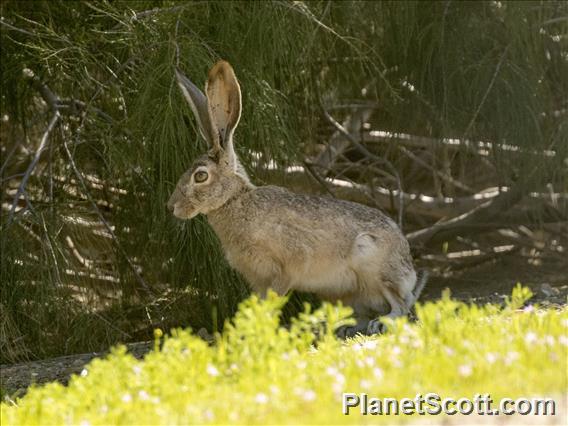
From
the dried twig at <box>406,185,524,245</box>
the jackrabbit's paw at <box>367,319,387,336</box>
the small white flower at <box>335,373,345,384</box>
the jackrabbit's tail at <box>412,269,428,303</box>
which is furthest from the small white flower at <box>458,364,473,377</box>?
the dried twig at <box>406,185,524,245</box>

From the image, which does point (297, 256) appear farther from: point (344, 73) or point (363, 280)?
point (344, 73)

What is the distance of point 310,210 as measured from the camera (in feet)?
20.6

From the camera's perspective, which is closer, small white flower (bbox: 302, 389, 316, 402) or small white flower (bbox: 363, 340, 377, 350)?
small white flower (bbox: 302, 389, 316, 402)

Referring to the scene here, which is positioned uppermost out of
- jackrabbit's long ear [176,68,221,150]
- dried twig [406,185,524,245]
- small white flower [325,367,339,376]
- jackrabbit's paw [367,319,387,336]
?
jackrabbit's long ear [176,68,221,150]

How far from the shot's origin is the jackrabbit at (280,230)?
242 inches

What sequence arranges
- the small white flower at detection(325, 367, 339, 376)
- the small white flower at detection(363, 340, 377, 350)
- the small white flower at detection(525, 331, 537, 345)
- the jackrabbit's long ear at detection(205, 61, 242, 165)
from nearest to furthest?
the small white flower at detection(325, 367, 339, 376) → the small white flower at detection(525, 331, 537, 345) → the small white flower at detection(363, 340, 377, 350) → the jackrabbit's long ear at detection(205, 61, 242, 165)

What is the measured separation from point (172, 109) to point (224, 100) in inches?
23.6

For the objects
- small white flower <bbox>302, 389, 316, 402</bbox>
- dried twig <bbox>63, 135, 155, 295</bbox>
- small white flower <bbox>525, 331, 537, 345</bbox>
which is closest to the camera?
small white flower <bbox>302, 389, 316, 402</bbox>

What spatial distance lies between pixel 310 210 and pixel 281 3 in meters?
1.59

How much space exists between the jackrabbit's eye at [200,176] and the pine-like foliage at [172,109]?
0.53 m

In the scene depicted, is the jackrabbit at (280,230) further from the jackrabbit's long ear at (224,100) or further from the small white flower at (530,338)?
the small white flower at (530,338)

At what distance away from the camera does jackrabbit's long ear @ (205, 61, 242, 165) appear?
19.5 ft

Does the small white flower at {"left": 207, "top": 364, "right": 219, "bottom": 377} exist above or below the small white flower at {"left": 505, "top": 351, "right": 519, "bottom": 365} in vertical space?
below

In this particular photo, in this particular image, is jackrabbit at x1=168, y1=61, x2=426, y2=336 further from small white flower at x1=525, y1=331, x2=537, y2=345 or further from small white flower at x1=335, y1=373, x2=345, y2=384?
small white flower at x1=335, y1=373, x2=345, y2=384
